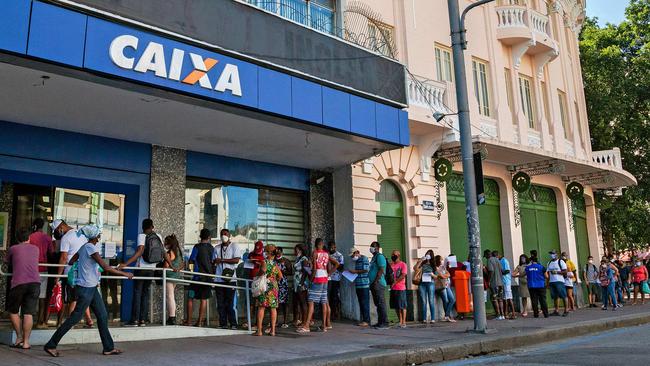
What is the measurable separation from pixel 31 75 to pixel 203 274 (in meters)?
4.35

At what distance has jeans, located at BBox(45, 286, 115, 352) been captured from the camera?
7387 millimetres

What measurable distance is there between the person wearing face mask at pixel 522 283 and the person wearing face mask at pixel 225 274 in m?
8.52

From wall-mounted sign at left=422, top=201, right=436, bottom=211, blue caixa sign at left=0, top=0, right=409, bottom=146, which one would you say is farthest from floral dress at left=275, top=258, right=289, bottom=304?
wall-mounted sign at left=422, top=201, right=436, bottom=211

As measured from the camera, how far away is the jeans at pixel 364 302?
491 inches

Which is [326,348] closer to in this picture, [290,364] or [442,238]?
[290,364]

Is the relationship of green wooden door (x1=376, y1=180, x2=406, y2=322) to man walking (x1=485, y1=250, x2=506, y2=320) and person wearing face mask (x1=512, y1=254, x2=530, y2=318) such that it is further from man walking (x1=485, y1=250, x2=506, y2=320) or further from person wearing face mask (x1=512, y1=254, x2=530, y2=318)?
person wearing face mask (x1=512, y1=254, x2=530, y2=318)

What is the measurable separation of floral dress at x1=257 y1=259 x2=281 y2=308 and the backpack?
1.93m

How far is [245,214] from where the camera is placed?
44.1 ft

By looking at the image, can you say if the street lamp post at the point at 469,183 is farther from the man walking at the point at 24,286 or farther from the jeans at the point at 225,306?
the man walking at the point at 24,286

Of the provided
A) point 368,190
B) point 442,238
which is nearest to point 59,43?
point 368,190

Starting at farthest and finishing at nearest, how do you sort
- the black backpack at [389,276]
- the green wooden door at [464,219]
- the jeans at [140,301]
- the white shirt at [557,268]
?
the green wooden door at [464,219] < the white shirt at [557,268] < the black backpack at [389,276] < the jeans at [140,301]

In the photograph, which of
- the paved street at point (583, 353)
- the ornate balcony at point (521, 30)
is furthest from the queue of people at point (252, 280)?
the ornate balcony at point (521, 30)

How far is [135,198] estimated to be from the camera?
11602 millimetres

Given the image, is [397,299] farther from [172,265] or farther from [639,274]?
[639,274]
